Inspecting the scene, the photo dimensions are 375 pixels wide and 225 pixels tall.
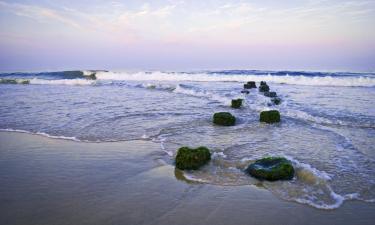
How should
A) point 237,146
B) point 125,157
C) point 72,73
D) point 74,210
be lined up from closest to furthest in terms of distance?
point 74,210 → point 125,157 → point 237,146 → point 72,73

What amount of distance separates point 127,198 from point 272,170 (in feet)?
7.13

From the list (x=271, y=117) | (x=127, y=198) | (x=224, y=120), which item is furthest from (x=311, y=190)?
(x=271, y=117)

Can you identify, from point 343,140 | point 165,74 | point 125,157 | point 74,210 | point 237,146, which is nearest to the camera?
point 74,210

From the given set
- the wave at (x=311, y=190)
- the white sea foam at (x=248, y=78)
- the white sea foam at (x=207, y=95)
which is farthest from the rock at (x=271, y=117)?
the white sea foam at (x=248, y=78)

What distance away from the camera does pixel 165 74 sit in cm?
3722

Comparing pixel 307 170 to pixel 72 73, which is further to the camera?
pixel 72 73

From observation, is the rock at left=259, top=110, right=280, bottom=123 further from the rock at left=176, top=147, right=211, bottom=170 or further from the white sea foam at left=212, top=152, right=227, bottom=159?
the rock at left=176, top=147, right=211, bottom=170

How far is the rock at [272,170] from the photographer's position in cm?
480

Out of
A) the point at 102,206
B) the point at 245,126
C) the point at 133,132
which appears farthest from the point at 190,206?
the point at 245,126

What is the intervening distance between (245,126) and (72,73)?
35785mm

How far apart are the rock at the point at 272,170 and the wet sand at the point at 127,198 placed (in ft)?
Result: 1.18

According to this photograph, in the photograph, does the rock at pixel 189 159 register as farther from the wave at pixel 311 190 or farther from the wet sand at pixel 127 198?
the wave at pixel 311 190

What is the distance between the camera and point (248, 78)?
112ft

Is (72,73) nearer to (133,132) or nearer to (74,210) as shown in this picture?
(133,132)
